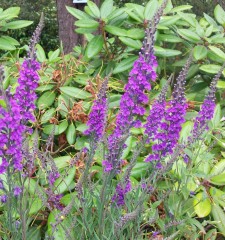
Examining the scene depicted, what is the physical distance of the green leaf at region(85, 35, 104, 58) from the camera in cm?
370

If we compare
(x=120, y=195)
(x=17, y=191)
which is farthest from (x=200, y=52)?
(x=17, y=191)

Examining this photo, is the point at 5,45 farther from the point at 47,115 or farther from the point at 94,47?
the point at 47,115

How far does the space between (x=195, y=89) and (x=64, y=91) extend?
1143 millimetres

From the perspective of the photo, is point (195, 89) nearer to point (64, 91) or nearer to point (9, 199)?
point (64, 91)

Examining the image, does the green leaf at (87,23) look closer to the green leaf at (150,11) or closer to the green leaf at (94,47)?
the green leaf at (94,47)

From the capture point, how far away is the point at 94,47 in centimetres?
374

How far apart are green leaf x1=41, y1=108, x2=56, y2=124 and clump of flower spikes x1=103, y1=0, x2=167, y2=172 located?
3.62 ft

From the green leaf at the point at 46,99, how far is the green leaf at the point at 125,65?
49 cm

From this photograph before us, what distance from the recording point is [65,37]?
6.02 metres

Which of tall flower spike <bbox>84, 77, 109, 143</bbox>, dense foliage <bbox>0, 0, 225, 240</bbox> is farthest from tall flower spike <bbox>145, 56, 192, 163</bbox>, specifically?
tall flower spike <bbox>84, 77, 109, 143</bbox>

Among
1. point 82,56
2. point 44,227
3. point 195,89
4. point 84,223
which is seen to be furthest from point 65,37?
point 84,223

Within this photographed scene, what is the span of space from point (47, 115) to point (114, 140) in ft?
3.83

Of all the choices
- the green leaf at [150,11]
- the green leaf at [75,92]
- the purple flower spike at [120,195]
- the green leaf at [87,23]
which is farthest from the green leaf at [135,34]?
the purple flower spike at [120,195]

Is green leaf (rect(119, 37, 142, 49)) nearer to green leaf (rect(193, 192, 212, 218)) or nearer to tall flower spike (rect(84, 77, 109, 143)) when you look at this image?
green leaf (rect(193, 192, 212, 218))
